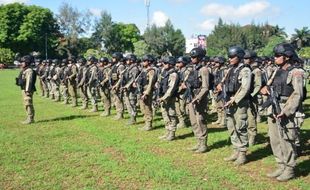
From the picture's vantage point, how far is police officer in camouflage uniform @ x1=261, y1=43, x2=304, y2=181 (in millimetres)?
6719

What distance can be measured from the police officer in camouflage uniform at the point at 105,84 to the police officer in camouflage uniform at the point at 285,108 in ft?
26.8

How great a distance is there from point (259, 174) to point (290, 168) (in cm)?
65

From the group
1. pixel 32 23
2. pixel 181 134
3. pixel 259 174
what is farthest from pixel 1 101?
pixel 32 23

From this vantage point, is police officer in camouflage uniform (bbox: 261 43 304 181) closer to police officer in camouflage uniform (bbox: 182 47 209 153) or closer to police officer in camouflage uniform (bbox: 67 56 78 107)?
police officer in camouflage uniform (bbox: 182 47 209 153)

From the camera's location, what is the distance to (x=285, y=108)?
6.77 meters

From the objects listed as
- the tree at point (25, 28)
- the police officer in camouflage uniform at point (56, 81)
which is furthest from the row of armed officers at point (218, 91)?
the tree at point (25, 28)

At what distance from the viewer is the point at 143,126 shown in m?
12.7

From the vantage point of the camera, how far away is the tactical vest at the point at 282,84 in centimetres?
686

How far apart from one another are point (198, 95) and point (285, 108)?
255 centimetres

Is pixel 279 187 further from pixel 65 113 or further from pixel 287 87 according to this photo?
pixel 65 113

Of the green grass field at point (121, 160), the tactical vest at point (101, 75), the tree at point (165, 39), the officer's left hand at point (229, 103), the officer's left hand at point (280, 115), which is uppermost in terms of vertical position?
the tree at point (165, 39)

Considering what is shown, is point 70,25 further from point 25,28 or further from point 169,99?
point 169,99

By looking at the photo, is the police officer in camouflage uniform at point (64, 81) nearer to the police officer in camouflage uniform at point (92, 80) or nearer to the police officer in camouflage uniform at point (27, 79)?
the police officer in camouflage uniform at point (92, 80)

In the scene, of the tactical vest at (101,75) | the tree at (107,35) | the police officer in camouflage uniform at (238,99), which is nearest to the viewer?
the police officer in camouflage uniform at (238,99)
